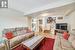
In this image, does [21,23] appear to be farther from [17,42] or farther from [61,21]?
[61,21]

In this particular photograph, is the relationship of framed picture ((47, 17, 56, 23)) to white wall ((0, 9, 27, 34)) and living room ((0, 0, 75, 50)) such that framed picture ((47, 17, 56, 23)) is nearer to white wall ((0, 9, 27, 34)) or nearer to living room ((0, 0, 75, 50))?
living room ((0, 0, 75, 50))

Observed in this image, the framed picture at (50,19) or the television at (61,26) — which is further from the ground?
the framed picture at (50,19)

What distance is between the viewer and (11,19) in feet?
19.6

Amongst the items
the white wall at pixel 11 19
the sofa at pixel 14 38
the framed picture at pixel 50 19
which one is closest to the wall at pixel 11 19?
the white wall at pixel 11 19

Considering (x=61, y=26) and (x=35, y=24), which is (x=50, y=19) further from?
(x=35, y=24)

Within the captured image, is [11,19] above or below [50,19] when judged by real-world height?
below

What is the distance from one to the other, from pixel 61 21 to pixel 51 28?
164cm

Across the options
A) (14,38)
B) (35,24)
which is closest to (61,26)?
(35,24)

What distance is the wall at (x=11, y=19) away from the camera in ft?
17.4

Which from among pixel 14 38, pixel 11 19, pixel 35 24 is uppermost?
pixel 11 19

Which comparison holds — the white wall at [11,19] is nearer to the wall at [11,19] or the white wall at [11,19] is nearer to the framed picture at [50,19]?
the wall at [11,19]

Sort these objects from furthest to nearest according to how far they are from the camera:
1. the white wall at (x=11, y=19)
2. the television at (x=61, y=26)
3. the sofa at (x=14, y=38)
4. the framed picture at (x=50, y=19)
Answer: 1. the framed picture at (x=50, y=19)
2. the television at (x=61, y=26)
3. the white wall at (x=11, y=19)
4. the sofa at (x=14, y=38)

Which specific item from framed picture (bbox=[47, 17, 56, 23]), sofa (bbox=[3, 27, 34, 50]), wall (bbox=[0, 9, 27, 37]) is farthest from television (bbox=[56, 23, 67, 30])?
sofa (bbox=[3, 27, 34, 50])

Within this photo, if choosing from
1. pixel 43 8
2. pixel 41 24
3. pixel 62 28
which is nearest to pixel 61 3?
pixel 43 8
